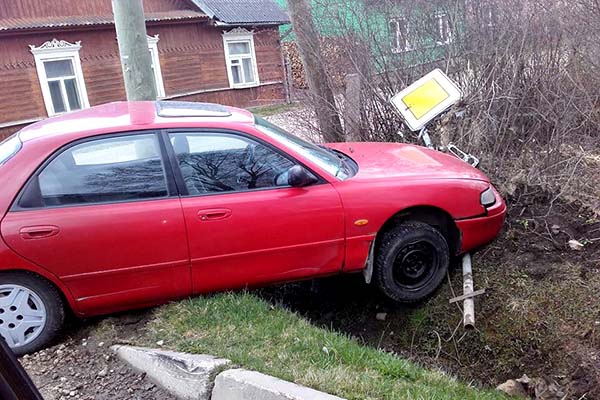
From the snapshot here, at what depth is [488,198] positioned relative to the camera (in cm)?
451

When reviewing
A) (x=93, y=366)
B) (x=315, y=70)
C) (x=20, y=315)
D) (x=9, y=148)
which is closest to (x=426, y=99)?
(x=315, y=70)

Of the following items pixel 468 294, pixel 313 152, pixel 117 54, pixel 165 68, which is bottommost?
pixel 468 294

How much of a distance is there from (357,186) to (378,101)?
3024mm

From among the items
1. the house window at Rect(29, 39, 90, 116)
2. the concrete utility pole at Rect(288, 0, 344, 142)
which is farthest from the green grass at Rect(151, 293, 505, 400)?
the house window at Rect(29, 39, 90, 116)

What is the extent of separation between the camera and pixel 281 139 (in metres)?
4.23

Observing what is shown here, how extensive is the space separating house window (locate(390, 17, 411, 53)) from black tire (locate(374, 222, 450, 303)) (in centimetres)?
342

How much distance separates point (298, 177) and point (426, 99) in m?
2.61

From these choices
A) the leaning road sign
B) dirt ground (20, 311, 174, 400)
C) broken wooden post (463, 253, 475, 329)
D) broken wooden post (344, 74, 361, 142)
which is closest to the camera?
dirt ground (20, 311, 174, 400)

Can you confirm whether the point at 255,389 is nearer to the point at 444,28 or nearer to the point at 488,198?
the point at 488,198

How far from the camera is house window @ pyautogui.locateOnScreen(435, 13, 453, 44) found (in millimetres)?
6922

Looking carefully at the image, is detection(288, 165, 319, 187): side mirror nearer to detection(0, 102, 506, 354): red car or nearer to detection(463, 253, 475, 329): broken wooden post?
detection(0, 102, 506, 354): red car

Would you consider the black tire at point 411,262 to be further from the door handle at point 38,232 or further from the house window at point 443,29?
the house window at point 443,29

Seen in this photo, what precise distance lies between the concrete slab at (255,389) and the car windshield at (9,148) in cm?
213

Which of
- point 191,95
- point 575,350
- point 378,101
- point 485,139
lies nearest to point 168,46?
point 191,95
